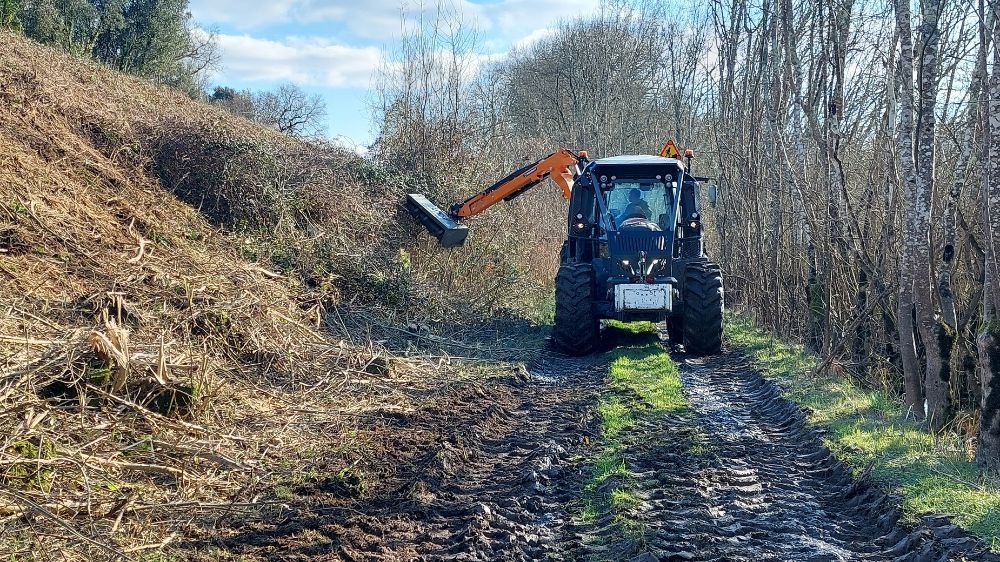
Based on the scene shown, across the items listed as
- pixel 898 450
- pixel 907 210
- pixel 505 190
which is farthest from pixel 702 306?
pixel 898 450

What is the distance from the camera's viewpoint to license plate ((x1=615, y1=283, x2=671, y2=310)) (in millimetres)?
10633

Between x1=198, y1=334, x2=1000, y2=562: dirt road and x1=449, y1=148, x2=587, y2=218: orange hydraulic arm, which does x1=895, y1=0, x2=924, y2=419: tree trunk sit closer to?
x1=198, y1=334, x2=1000, y2=562: dirt road

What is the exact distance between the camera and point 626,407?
825 cm

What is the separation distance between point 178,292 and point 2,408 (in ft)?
10.2

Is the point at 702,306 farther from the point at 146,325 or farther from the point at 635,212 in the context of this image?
the point at 146,325

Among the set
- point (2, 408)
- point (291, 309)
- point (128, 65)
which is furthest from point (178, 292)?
point (128, 65)

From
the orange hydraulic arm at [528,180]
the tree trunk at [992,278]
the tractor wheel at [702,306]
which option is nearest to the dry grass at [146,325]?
the orange hydraulic arm at [528,180]

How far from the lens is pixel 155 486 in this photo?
5500 mm

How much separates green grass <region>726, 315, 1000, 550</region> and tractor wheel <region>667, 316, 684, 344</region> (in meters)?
1.97

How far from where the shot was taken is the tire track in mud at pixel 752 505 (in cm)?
473

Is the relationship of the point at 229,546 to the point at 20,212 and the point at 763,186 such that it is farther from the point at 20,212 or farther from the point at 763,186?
the point at 763,186

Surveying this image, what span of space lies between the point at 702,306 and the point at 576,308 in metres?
1.62

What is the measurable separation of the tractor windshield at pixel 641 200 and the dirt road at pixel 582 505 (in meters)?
4.12

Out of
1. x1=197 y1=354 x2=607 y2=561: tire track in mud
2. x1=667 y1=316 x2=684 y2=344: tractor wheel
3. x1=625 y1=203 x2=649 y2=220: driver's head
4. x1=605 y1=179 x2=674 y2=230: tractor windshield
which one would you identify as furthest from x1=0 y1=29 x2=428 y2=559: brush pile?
x1=667 y1=316 x2=684 y2=344: tractor wheel
